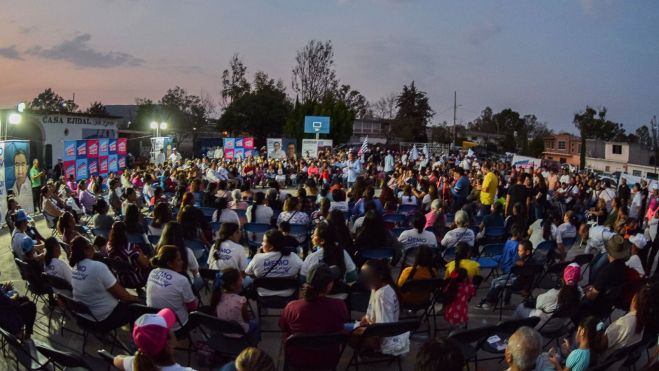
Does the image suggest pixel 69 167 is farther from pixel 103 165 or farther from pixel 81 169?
pixel 103 165

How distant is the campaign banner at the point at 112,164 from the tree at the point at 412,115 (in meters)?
46.8

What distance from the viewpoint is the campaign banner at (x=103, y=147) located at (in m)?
16.0

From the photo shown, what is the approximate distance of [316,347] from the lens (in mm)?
3621

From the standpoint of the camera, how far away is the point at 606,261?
565 cm

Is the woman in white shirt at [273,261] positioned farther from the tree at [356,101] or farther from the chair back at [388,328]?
the tree at [356,101]

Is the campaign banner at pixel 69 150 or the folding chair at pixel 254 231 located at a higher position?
the campaign banner at pixel 69 150

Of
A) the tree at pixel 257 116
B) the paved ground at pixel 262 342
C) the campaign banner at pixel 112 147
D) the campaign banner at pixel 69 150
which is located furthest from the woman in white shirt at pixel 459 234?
the tree at pixel 257 116

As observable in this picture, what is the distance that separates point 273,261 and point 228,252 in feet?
2.20

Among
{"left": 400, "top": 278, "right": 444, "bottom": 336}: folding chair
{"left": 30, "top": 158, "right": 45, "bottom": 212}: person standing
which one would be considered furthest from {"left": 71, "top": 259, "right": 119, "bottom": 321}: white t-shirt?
{"left": 30, "top": 158, "right": 45, "bottom": 212}: person standing

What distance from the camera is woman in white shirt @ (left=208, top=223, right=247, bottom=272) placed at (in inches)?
221

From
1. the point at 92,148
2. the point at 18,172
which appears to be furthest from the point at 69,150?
the point at 18,172

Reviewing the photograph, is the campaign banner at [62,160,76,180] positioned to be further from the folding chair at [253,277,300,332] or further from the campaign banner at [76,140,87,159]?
the folding chair at [253,277,300,332]

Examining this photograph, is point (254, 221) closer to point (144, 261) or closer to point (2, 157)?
point (144, 261)

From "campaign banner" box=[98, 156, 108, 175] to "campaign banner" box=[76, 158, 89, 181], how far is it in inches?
28.8
